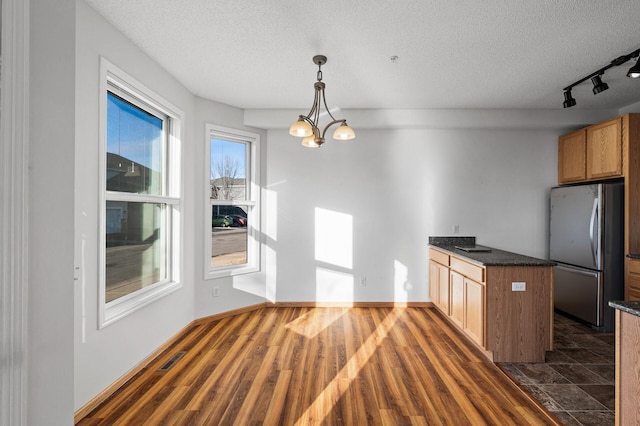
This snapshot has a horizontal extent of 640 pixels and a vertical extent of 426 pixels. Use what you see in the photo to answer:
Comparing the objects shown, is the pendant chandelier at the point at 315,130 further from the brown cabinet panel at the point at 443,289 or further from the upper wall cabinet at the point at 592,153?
the upper wall cabinet at the point at 592,153

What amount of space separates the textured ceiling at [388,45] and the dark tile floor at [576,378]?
2729 mm

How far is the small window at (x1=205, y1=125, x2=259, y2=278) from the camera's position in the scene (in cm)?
383

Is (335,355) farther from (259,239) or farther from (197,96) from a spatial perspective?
(197,96)

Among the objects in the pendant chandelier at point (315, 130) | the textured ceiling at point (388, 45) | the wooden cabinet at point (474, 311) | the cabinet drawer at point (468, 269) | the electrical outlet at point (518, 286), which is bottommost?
the wooden cabinet at point (474, 311)

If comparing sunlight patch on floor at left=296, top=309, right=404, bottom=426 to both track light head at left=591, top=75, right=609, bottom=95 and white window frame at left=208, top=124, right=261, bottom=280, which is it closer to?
white window frame at left=208, top=124, right=261, bottom=280

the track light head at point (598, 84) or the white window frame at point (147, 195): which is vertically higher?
the track light head at point (598, 84)

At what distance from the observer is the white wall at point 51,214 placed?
2.64 feet

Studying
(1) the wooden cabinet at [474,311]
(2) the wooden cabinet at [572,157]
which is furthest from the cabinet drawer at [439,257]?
(2) the wooden cabinet at [572,157]

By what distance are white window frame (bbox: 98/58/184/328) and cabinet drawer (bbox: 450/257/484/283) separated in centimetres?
303

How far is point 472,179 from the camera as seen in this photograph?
13.9 ft

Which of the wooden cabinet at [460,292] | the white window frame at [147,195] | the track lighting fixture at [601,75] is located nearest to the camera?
the white window frame at [147,195]

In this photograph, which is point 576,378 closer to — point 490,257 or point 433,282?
point 490,257

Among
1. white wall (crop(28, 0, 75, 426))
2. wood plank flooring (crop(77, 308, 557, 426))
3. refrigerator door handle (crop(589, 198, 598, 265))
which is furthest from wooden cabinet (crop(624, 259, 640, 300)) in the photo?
white wall (crop(28, 0, 75, 426))

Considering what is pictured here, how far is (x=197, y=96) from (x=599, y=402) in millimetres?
4669
